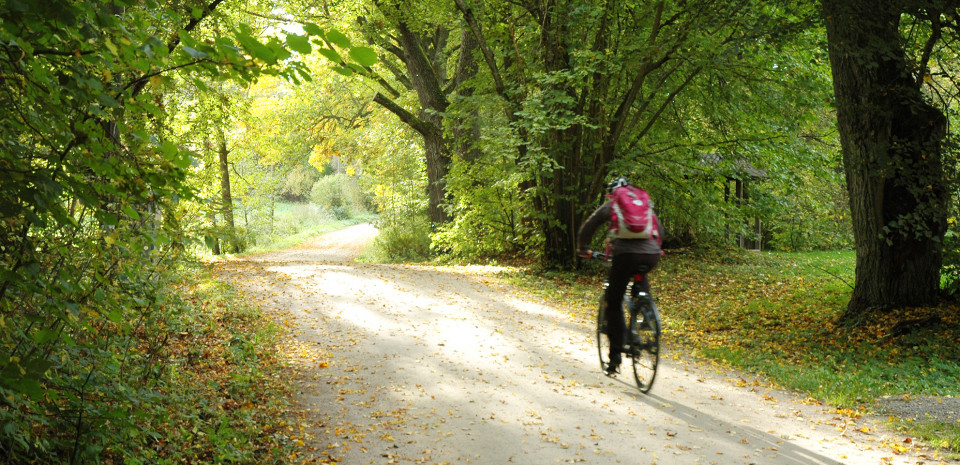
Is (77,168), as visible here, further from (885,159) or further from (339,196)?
(339,196)

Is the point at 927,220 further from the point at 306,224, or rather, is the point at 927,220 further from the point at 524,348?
the point at 306,224

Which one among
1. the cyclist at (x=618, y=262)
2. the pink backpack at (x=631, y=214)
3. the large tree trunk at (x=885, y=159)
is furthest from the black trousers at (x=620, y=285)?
the large tree trunk at (x=885, y=159)

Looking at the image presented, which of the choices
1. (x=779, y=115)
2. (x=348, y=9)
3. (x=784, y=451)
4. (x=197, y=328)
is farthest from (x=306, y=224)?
(x=784, y=451)

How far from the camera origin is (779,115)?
1644 centimetres

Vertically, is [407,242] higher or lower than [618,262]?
higher

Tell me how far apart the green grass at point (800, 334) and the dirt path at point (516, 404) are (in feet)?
2.13

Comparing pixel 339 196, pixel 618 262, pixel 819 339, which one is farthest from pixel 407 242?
pixel 339 196

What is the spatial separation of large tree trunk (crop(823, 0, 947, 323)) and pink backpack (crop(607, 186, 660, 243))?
4582mm

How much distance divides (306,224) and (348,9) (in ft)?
98.7

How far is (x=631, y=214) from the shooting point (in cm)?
689

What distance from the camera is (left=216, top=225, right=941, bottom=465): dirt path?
580 cm

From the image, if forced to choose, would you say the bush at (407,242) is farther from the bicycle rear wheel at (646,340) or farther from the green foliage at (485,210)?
the bicycle rear wheel at (646,340)

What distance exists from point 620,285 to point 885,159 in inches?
196

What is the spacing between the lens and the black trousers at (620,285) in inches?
276
